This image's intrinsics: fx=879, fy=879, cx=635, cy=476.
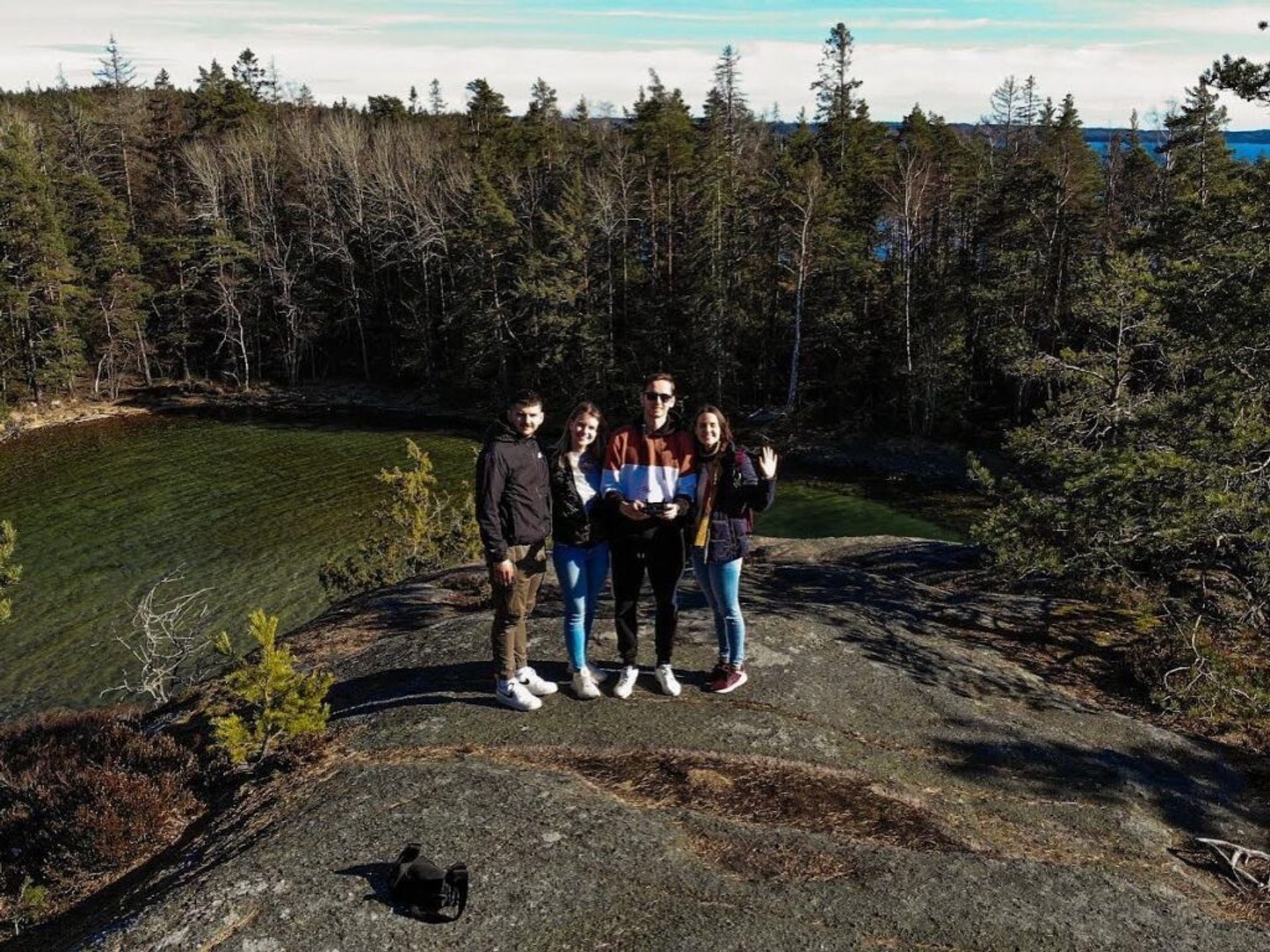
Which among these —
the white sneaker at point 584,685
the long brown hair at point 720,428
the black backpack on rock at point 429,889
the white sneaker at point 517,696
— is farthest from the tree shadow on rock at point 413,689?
the long brown hair at point 720,428

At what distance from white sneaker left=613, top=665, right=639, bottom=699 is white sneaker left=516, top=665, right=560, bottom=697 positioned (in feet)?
1.78

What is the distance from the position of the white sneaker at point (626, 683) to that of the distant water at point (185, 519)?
1241 centimetres

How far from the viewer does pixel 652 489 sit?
6762mm

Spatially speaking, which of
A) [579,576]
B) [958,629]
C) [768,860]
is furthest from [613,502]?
[958,629]

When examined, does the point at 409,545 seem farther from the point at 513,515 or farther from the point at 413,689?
the point at 513,515

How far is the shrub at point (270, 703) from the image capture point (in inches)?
254

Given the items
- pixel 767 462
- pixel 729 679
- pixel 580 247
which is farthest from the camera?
pixel 580 247

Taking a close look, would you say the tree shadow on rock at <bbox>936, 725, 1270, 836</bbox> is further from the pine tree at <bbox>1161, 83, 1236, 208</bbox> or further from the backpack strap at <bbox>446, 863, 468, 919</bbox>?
the pine tree at <bbox>1161, 83, 1236, 208</bbox>

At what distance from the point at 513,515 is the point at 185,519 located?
956 inches

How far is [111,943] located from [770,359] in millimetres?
39162

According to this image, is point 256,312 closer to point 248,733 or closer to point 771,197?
point 771,197

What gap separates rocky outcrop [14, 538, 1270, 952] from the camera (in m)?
5.05

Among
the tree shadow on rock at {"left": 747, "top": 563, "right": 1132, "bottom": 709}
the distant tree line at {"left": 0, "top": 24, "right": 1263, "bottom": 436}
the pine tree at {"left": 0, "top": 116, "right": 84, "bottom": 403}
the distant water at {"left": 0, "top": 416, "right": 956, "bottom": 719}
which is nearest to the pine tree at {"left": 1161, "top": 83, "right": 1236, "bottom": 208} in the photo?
the distant tree line at {"left": 0, "top": 24, "right": 1263, "bottom": 436}

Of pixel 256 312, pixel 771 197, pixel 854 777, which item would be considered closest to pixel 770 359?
pixel 771 197
